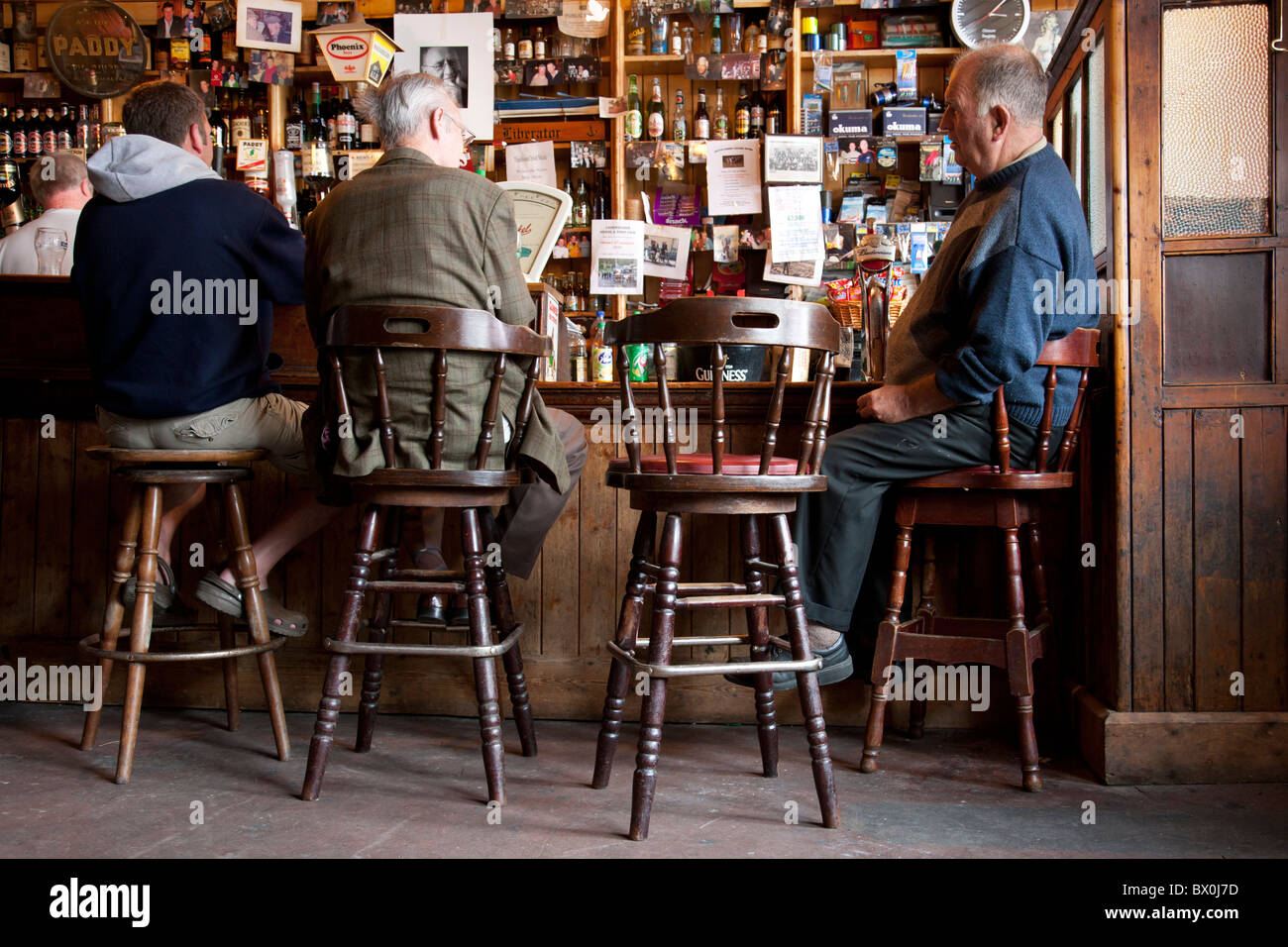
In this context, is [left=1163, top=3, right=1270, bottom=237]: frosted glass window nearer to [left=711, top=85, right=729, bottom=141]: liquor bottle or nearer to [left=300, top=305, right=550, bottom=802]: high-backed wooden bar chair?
[left=300, top=305, right=550, bottom=802]: high-backed wooden bar chair

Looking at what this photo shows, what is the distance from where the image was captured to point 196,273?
212cm

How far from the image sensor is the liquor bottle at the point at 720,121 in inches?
192

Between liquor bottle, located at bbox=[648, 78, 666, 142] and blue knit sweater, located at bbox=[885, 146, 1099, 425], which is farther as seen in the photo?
liquor bottle, located at bbox=[648, 78, 666, 142]

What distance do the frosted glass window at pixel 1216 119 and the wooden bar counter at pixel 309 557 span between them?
78cm

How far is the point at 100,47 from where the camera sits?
4.99m

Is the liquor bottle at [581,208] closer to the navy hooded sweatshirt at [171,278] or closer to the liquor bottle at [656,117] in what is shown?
the liquor bottle at [656,117]

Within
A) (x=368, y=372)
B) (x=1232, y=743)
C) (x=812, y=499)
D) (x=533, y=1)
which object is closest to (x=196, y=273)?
(x=368, y=372)

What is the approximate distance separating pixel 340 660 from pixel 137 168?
1.15m

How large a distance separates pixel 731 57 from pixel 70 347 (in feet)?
10.9

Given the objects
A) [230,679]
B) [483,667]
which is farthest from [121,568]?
[483,667]

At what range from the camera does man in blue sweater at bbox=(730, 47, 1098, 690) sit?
6.41 feet

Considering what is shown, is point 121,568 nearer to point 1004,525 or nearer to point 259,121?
point 1004,525

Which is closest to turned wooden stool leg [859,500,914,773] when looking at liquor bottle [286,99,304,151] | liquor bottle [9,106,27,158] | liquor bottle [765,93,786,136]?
liquor bottle [765,93,786,136]

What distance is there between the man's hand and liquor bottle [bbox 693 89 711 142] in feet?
10.1
